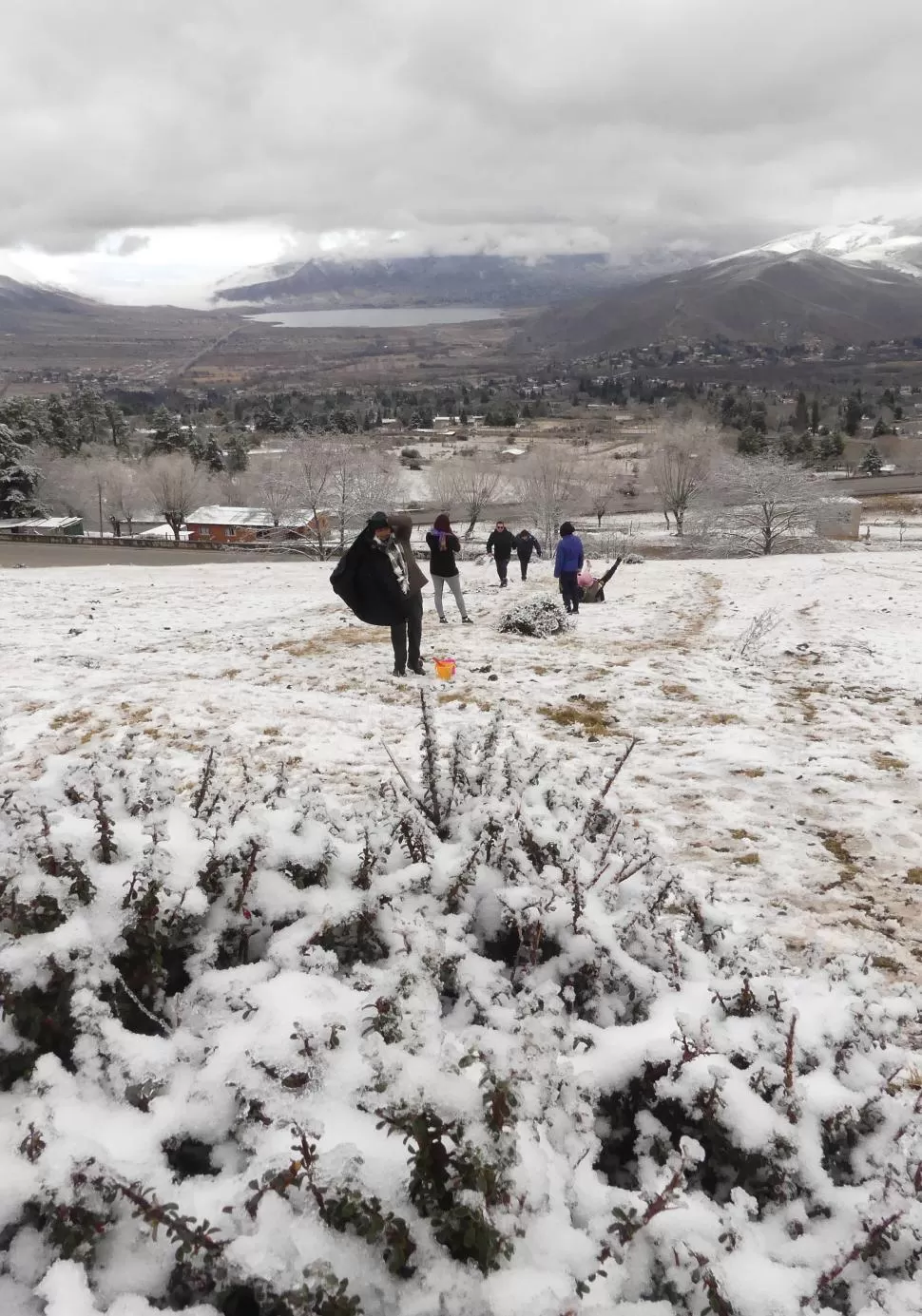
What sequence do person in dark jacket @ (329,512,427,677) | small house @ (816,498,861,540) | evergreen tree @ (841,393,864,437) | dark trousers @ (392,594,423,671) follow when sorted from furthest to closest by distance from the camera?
evergreen tree @ (841,393,864,437) < small house @ (816,498,861,540) < dark trousers @ (392,594,423,671) < person in dark jacket @ (329,512,427,677)

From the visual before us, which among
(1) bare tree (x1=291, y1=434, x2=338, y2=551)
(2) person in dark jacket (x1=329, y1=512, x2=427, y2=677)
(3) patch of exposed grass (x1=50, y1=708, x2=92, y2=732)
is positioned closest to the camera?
(3) patch of exposed grass (x1=50, y1=708, x2=92, y2=732)

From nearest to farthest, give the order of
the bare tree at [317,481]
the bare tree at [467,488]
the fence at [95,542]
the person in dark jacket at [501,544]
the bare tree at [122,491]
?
the person in dark jacket at [501,544] < the fence at [95,542] < the bare tree at [317,481] < the bare tree at [122,491] < the bare tree at [467,488]

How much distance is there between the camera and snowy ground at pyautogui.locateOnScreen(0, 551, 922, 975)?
447 centimetres

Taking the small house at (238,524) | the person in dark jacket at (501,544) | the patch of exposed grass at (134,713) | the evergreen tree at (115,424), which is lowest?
the patch of exposed grass at (134,713)

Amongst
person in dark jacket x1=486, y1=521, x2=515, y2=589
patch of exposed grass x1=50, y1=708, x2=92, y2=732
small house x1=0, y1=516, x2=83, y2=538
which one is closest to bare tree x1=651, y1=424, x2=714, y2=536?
small house x1=0, y1=516, x2=83, y2=538

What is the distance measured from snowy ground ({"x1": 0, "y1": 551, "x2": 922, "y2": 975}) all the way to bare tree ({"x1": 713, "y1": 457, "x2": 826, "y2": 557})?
32.8m

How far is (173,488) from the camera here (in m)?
56.8

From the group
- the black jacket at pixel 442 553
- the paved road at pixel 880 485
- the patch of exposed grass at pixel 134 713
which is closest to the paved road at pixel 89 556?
the black jacket at pixel 442 553

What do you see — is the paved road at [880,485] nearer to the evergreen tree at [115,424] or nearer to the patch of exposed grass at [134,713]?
the patch of exposed grass at [134,713]

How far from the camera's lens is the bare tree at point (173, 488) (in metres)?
56.9

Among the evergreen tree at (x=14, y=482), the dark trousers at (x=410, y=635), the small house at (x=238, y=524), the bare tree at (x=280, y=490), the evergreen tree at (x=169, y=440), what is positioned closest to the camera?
the dark trousers at (x=410, y=635)

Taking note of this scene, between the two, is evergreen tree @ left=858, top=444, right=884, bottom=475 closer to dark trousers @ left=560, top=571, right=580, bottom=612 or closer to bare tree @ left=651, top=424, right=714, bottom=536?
bare tree @ left=651, top=424, right=714, bottom=536

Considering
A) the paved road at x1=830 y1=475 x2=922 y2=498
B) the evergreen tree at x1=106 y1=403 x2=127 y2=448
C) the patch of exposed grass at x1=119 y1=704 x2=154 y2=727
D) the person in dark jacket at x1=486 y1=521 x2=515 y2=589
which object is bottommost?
the patch of exposed grass at x1=119 y1=704 x2=154 y2=727

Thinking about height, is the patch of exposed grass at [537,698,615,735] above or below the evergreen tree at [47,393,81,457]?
below
